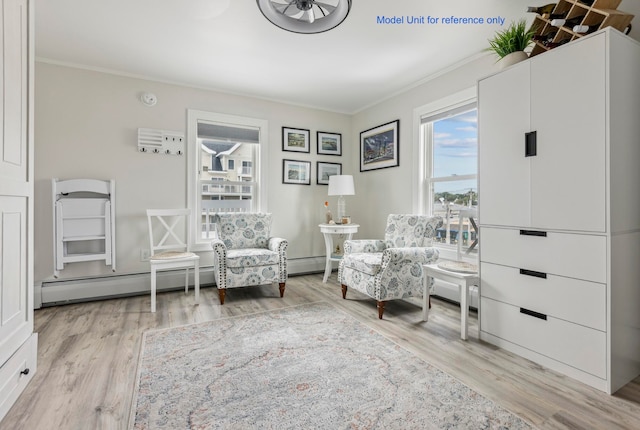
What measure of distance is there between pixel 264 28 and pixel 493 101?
1843mm

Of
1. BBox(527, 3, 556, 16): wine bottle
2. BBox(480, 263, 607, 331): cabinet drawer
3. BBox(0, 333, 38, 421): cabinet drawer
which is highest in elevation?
BBox(527, 3, 556, 16): wine bottle

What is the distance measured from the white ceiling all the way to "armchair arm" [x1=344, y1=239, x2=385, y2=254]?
1844mm

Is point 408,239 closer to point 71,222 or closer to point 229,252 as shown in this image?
point 229,252

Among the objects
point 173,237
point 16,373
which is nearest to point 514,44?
point 16,373

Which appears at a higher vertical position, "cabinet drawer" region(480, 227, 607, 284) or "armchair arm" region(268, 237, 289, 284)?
"cabinet drawer" region(480, 227, 607, 284)

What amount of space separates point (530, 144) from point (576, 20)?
28.6 inches

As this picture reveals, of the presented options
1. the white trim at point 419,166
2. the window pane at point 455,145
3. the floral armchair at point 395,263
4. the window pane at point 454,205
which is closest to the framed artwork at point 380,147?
the white trim at point 419,166

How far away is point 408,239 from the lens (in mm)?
3123

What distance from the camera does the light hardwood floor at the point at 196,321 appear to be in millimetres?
1437

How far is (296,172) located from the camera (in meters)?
4.38

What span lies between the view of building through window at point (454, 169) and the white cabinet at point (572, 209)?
85 centimetres

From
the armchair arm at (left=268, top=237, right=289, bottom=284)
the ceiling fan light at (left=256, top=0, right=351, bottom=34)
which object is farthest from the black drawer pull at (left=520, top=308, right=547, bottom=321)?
the ceiling fan light at (left=256, top=0, right=351, bottom=34)

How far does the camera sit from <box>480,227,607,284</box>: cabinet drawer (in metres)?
1.63

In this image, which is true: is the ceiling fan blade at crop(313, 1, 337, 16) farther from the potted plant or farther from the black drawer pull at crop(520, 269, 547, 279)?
the black drawer pull at crop(520, 269, 547, 279)
